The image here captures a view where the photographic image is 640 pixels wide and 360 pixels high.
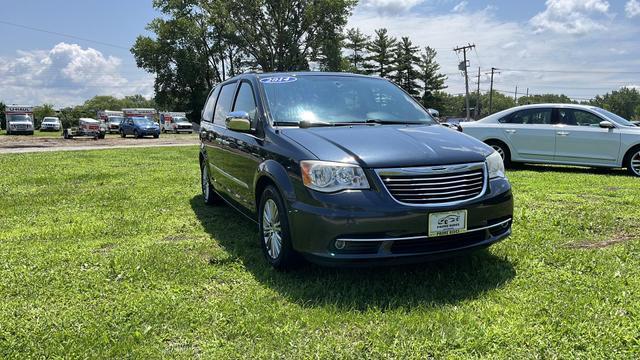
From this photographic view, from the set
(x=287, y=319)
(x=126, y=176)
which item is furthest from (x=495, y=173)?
(x=126, y=176)

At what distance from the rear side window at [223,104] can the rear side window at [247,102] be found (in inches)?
12.3

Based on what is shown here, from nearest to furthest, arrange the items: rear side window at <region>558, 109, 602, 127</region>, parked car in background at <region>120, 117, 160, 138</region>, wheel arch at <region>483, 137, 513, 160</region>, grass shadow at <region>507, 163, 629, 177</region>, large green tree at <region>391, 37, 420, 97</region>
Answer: rear side window at <region>558, 109, 602, 127</region>
grass shadow at <region>507, 163, 629, 177</region>
wheel arch at <region>483, 137, 513, 160</region>
parked car in background at <region>120, 117, 160, 138</region>
large green tree at <region>391, 37, 420, 97</region>

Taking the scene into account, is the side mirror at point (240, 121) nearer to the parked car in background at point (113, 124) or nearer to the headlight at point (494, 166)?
the headlight at point (494, 166)

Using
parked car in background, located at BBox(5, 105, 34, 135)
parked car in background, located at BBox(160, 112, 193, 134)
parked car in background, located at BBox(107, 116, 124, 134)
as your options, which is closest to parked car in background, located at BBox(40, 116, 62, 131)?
parked car in background, located at BBox(5, 105, 34, 135)

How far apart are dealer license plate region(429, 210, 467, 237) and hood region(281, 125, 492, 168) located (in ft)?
1.20

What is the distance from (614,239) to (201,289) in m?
3.88

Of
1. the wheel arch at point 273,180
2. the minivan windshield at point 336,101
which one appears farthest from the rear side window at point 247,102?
the wheel arch at point 273,180

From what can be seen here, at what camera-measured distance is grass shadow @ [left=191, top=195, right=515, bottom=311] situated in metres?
3.49

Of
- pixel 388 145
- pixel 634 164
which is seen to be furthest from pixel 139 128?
pixel 388 145

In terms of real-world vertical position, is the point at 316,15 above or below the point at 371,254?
above

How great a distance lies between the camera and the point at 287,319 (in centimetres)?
322

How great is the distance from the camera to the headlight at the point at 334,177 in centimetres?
352

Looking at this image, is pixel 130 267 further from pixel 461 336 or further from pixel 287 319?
pixel 461 336

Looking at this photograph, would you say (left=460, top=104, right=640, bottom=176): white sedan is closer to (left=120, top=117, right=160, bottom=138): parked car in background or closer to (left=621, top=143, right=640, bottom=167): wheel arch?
(left=621, top=143, right=640, bottom=167): wheel arch
